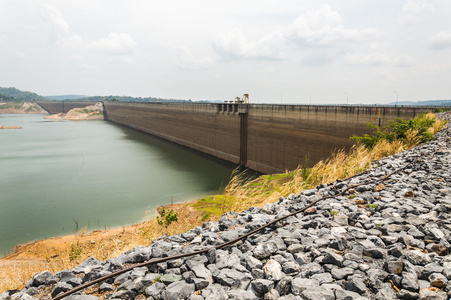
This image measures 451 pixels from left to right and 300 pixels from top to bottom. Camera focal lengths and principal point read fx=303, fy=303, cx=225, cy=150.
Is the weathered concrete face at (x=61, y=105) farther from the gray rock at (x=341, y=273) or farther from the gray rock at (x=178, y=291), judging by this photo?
the gray rock at (x=341, y=273)

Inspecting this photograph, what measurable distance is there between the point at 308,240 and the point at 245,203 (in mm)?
2940

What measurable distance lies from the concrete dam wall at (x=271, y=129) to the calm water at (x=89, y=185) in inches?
109

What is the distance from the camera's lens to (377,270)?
9.14 feet

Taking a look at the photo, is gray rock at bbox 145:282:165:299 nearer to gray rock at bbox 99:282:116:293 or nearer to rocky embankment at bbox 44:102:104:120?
gray rock at bbox 99:282:116:293

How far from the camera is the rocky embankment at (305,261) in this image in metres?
2.66

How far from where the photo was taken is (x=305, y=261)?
316 centimetres

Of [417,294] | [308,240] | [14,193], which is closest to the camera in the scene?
[417,294]

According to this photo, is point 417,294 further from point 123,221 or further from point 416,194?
point 123,221

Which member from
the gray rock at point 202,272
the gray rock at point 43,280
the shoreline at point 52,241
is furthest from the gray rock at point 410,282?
the shoreline at point 52,241

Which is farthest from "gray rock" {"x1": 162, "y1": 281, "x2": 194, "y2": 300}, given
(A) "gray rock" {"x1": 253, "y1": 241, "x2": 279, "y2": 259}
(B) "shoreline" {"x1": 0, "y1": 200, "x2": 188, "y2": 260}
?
(B) "shoreline" {"x1": 0, "y1": 200, "x2": 188, "y2": 260}

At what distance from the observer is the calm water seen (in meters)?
15.8

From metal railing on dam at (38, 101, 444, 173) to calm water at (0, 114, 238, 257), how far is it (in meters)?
→ 2.69

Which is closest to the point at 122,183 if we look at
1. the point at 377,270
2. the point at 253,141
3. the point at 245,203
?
the point at 253,141

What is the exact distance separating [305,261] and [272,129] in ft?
80.7
